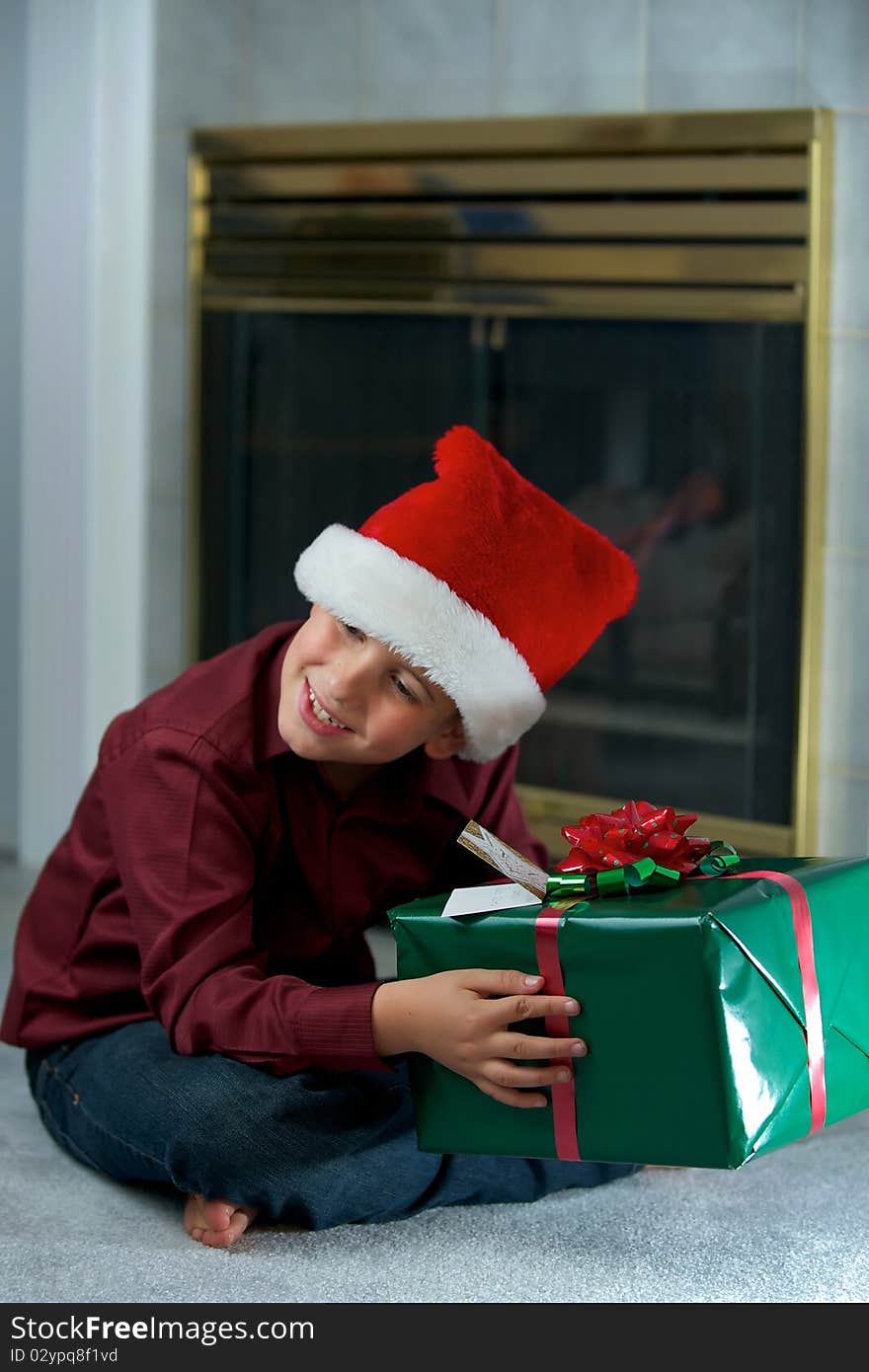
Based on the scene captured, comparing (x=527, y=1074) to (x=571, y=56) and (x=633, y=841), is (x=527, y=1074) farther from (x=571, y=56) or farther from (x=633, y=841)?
(x=571, y=56)

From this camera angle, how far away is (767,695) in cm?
203

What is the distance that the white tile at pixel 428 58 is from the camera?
2.13 meters

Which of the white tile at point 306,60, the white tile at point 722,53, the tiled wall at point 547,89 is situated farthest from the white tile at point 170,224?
the white tile at point 722,53

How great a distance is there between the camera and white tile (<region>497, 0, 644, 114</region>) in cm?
203

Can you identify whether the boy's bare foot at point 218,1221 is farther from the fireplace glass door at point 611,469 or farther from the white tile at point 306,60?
the white tile at point 306,60

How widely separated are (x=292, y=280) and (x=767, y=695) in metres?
0.94

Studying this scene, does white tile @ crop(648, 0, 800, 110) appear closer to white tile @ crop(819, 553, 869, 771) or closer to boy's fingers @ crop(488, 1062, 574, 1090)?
white tile @ crop(819, 553, 869, 771)

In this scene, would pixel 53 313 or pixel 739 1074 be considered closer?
pixel 739 1074

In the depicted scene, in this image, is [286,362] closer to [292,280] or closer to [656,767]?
[292,280]

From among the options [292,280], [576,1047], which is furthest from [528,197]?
[576,1047]

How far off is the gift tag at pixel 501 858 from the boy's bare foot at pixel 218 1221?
35 centimetres

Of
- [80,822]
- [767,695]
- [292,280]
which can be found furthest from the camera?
[292,280]

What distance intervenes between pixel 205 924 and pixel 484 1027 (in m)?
0.26

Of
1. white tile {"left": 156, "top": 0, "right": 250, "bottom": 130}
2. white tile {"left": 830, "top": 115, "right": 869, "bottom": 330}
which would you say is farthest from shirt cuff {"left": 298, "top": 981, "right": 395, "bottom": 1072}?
white tile {"left": 156, "top": 0, "right": 250, "bottom": 130}
